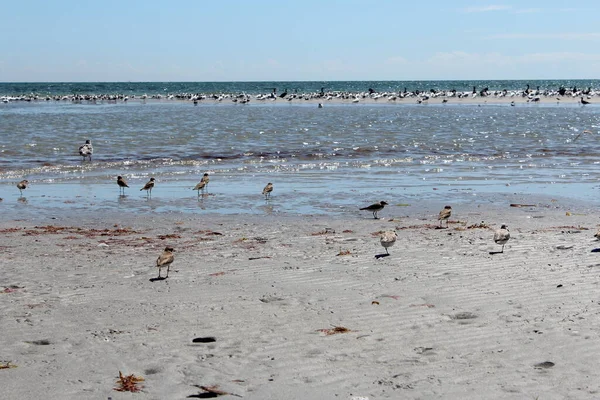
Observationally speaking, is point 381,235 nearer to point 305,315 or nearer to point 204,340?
point 305,315

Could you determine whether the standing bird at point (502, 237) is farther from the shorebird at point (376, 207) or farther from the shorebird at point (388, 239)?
the shorebird at point (376, 207)

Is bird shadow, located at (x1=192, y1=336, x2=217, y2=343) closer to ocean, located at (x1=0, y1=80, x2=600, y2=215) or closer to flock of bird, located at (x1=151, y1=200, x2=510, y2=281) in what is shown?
flock of bird, located at (x1=151, y1=200, x2=510, y2=281)

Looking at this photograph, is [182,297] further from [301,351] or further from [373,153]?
[373,153]

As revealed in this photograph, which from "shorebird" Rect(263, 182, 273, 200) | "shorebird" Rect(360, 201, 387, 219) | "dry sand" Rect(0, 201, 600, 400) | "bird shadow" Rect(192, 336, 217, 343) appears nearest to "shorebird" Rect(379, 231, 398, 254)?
"dry sand" Rect(0, 201, 600, 400)

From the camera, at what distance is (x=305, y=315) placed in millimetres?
8047

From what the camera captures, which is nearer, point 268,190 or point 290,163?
point 268,190

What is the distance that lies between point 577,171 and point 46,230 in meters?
16.7

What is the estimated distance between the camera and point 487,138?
120 ft

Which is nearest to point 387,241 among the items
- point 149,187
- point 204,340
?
point 204,340

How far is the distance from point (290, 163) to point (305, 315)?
62.8 feet

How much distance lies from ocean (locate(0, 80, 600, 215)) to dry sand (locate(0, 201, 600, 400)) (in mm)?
4891

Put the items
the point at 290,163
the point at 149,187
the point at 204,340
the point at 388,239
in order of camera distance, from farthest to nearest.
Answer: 1. the point at 290,163
2. the point at 149,187
3. the point at 388,239
4. the point at 204,340

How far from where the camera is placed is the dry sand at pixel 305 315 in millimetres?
6289

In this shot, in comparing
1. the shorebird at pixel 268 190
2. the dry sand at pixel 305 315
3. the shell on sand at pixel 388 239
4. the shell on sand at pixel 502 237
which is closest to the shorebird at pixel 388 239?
the shell on sand at pixel 388 239
